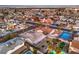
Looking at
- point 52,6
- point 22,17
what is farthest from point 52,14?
point 22,17

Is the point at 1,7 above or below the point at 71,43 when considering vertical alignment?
above

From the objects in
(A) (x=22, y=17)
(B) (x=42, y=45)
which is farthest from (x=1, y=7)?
(B) (x=42, y=45)

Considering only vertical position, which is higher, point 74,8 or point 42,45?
point 74,8

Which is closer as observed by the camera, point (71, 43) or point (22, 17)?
point (71, 43)
